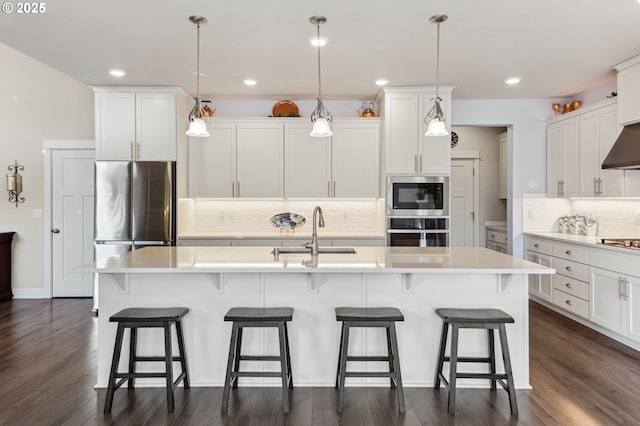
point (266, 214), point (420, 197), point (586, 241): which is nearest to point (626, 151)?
point (586, 241)

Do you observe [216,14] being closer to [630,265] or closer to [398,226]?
[398,226]

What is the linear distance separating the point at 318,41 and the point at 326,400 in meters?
2.65

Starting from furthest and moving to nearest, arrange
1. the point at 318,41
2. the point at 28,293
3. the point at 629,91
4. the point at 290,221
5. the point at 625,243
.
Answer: the point at 28,293 < the point at 290,221 < the point at 629,91 < the point at 625,243 < the point at 318,41

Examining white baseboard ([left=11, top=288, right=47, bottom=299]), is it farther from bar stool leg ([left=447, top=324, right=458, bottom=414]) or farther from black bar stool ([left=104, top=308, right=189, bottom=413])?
bar stool leg ([left=447, top=324, right=458, bottom=414])

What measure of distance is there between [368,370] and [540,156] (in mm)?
3890

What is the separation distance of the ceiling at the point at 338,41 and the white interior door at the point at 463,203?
207 centimetres

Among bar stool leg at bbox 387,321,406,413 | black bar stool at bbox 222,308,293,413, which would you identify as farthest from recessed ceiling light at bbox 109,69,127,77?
bar stool leg at bbox 387,321,406,413

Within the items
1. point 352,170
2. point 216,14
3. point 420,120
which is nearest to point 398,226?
point 352,170

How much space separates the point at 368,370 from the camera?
110 inches

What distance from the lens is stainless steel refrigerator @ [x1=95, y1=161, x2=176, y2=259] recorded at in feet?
14.8

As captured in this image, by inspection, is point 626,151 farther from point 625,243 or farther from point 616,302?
point 616,302

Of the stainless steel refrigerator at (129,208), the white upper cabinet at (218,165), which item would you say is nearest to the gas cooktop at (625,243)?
the white upper cabinet at (218,165)

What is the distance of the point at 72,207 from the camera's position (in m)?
5.30

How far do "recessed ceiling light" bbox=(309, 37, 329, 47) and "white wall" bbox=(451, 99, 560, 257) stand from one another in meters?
2.50
